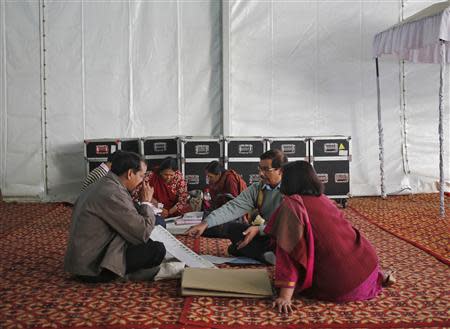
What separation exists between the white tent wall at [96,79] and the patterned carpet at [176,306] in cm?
403

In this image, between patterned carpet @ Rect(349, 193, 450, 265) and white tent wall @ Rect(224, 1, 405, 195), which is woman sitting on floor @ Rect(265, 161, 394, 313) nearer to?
patterned carpet @ Rect(349, 193, 450, 265)

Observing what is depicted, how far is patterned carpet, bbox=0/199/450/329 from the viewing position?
252 cm

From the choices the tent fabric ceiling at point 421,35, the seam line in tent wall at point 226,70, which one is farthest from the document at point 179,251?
the seam line in tent wall at point 226,70

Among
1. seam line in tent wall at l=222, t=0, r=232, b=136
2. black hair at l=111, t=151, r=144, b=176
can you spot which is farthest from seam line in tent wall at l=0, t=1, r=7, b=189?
black hair at l=111, t=151, r=144, b=176

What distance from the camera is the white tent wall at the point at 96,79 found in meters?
7.49

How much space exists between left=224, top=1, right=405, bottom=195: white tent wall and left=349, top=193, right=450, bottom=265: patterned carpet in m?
0.61

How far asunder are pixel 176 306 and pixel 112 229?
615mm

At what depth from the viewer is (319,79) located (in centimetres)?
769

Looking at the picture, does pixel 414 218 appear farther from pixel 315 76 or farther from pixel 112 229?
pixel 112 229

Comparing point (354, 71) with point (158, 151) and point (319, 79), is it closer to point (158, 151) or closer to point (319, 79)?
point (319, 79)

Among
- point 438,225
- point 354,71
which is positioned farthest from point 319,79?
point 438,225

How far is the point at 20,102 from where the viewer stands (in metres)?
7.55

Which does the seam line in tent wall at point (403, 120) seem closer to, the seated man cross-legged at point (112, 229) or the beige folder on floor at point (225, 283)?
the beige folder on floor at point (225, 283)

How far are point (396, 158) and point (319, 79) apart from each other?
1.64 meters
